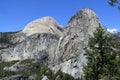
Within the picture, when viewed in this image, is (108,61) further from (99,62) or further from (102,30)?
(102,30)

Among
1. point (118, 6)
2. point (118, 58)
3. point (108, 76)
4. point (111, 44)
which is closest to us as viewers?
point (118, 6)

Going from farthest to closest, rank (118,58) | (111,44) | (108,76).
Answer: (111,44) < (118,58) < (108,76)

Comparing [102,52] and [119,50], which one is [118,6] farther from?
[102,52]

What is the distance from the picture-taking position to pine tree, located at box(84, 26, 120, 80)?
52.6m

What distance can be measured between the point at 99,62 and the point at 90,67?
1699mm

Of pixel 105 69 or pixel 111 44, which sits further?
pixel 111 44

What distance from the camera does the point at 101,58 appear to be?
177 ft

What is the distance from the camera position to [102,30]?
57531 millimetres

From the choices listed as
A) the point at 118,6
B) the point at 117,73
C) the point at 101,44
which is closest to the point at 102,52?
the point at 101,44

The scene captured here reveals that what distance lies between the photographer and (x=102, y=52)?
5509 cm

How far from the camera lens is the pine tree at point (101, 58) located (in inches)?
2073

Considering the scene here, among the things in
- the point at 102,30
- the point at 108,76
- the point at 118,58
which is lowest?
the point at 108,76

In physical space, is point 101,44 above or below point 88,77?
above

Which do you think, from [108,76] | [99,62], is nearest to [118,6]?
[108,76]
